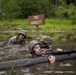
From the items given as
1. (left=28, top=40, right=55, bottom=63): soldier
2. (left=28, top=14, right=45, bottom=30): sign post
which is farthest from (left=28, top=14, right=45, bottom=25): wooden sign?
(left=28, top=40, right=55, bottom=63): soldier

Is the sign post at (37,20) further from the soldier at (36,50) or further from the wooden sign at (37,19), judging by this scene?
the soldier at (36,50)

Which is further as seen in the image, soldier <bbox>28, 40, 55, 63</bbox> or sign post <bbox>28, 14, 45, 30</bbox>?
sign post <bbox>28, 14, 45, 30</bbox>

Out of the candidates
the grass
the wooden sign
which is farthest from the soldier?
the wooden sign

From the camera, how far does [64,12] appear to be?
94.0 feet

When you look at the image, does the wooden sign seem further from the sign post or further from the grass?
the grass

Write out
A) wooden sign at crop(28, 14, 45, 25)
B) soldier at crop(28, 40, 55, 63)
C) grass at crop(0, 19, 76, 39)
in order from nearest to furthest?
1. soldier at crop(28, 40, 55, 63)
2. grass at crop(0, 19, 76, 39)
3. wooden sign at crop(28, 14, 45, 25)

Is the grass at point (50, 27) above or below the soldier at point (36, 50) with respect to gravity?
below

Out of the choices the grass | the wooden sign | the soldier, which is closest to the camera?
the soldier

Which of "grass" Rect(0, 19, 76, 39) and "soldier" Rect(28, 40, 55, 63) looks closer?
"soldier" Rect(28, 40, 55, 63)

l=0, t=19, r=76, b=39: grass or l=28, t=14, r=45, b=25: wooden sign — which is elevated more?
l=28, t=14, r=45, b=25: wooden sign

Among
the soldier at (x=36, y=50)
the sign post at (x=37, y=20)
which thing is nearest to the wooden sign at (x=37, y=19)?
the sign post at (x=37, y=20)

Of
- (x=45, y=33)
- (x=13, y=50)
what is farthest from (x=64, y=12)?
(x=13, y=50)

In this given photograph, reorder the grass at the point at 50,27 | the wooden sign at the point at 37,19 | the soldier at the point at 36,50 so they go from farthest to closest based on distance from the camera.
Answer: the wooden sign at the point at 37,19 → the grass at the point at 50,27 → the soldier at the point at 36,50

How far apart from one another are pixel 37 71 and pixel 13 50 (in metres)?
5.52
